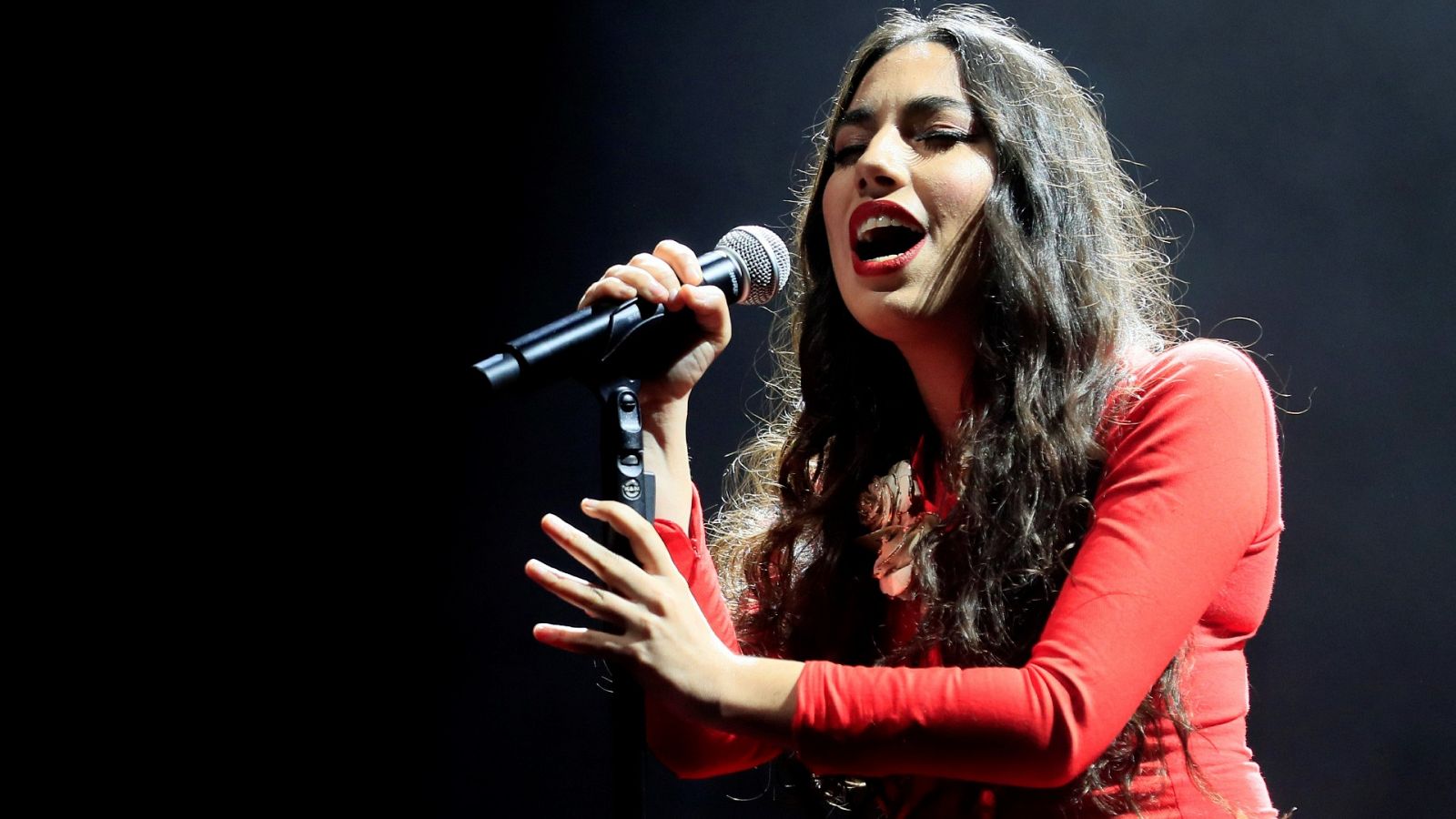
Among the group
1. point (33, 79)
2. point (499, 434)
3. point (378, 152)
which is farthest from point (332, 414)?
point (33, 79)

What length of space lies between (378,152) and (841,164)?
1.02m

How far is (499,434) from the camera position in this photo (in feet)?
6.97

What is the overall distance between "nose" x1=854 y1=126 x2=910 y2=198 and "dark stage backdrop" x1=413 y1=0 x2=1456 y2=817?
73 centimetres

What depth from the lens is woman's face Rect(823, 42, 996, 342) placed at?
1.35 m

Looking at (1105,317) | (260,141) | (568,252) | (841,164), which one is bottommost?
(1105,317)

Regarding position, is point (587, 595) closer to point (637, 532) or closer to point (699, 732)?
point (637, 532)

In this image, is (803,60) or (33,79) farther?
(803,60)

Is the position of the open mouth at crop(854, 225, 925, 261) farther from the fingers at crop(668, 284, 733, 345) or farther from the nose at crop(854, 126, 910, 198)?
the fingers at crop(668, 284, 733, 345)

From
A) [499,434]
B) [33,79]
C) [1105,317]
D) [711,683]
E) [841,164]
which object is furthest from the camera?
[499,434]

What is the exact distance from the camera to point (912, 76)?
1422mm

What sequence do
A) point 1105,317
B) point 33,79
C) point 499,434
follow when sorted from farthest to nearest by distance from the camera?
point 499,434 < point 33,79 < point 1105,317

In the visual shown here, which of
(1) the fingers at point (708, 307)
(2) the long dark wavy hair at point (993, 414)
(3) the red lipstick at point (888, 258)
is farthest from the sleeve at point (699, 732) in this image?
(3) the red lipstick at point (888, 258)

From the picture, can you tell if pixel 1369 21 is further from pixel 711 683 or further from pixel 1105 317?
pixel 711 683

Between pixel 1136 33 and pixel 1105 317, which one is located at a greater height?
pixel 1136 33
